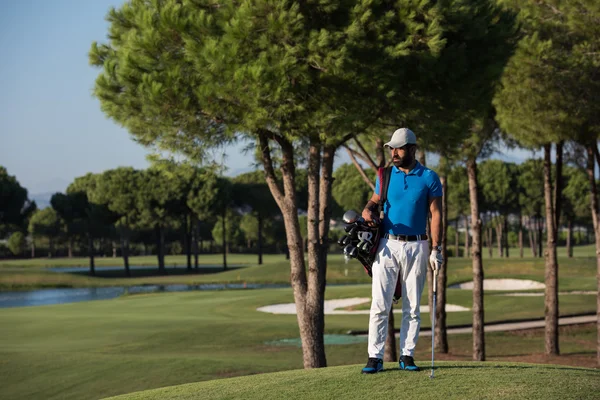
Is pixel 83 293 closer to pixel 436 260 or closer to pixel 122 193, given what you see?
pixel 122 193

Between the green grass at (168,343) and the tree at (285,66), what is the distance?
4573 mm

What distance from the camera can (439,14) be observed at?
41.1ft

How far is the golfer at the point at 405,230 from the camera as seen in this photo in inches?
323

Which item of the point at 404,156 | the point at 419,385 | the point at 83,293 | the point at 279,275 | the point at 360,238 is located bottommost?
the point at 83,293

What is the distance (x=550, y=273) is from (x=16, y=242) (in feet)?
336

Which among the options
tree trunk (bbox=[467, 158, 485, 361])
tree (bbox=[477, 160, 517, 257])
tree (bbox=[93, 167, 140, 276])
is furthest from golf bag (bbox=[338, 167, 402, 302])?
tree (bbox=[93, 167, 140, 276])

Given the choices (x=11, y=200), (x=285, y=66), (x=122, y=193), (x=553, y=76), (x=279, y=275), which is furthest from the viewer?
(x=11, y=200)

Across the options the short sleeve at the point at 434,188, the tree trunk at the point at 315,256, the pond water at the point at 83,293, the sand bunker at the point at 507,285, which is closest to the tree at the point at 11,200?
the pond water at the point at 83,293

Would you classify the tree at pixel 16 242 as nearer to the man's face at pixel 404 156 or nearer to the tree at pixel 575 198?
the tree at pixel 575 198

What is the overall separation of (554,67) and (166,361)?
429 inches

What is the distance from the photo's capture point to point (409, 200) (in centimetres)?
827

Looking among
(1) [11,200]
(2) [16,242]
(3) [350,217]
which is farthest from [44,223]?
(3) [350,217]

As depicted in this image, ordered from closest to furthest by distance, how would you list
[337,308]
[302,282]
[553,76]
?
[302,282] → [553,76] → [337,308]

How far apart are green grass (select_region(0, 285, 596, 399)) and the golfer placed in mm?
988
